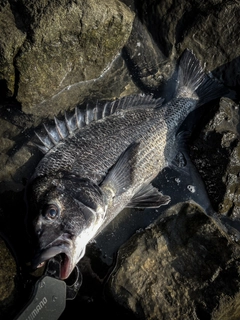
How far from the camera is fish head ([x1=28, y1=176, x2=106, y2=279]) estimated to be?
3260mm

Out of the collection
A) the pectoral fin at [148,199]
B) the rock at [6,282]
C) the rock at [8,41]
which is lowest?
the pectoral fin at [148,199]

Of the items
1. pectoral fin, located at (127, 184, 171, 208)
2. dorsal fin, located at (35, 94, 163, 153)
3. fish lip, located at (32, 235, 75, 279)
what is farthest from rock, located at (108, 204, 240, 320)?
dorsal fin, located at (35, 94, 163, 153)

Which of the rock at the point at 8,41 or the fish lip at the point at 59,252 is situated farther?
the rock at the point at 8,41

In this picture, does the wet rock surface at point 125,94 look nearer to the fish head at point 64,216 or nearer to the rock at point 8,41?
the rock at point 8,41

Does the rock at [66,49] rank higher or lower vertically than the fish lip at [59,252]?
higher

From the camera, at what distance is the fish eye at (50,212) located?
341 centimetres

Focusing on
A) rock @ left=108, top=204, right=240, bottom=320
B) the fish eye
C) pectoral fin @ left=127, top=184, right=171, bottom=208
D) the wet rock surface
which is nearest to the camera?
the fish eye

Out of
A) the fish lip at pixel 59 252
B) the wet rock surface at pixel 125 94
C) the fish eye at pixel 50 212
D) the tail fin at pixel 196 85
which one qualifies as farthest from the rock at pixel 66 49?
the fish lip at pixel 59 252

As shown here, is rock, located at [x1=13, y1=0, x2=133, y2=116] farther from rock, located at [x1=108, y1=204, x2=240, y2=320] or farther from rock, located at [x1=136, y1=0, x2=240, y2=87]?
rock, located at [x1=108, y1=204, x2=240, y2=320]

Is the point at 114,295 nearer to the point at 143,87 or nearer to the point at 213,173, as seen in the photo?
the point at 213,173

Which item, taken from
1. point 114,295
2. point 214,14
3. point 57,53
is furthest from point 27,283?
point 214,14

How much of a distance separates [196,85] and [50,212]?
9.30 feet

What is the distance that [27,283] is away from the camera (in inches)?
149

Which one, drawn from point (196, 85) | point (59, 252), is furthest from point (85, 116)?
point (59, 252)
